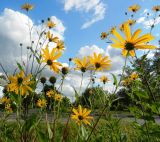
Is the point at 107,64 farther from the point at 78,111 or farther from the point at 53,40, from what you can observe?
the point at 53,40

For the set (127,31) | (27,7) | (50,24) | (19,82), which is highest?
(27,7)

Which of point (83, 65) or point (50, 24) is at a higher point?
point (50, 24)

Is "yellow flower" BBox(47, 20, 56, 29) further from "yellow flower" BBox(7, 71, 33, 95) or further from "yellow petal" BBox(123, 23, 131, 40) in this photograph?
"yellow petal" BBox(123, 23, 131, 40)

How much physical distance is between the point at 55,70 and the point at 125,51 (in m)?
0.67

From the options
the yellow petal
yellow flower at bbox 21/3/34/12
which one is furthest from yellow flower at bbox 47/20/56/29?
the yellow petal

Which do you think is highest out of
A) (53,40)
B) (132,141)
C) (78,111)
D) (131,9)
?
(131,9)

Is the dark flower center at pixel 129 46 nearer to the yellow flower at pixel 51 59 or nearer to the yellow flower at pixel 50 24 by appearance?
the yellow flower at pixel 51 59

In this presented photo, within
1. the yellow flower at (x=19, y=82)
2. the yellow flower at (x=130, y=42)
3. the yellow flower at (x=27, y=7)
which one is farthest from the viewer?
the yellow flower at (x=27, y=7)

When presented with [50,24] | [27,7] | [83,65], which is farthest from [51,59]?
[27,7]

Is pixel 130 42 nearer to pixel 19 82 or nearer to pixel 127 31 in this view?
pixel 127 31

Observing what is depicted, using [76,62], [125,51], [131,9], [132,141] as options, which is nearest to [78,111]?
[76,62]

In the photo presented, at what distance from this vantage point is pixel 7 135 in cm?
241

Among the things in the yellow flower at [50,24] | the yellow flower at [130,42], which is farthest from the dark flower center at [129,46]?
the yellow flower at [50,24]

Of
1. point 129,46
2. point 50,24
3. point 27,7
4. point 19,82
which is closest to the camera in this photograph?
point 129,46
